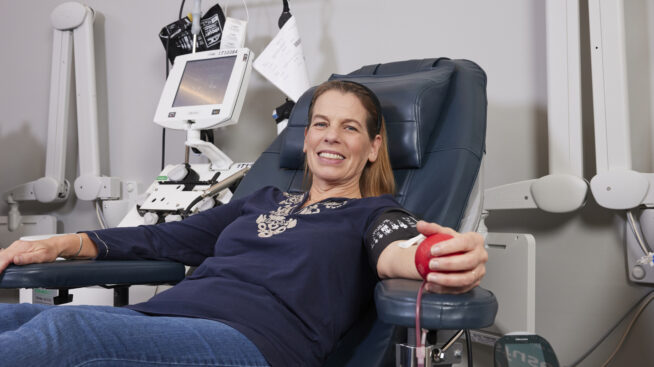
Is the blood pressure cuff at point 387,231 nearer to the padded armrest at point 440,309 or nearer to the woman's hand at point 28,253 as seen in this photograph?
the padded armrest at point 440,309

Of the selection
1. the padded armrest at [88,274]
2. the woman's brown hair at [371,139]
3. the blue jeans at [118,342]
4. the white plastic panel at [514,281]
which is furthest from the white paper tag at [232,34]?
the blue jeans at [118,342]

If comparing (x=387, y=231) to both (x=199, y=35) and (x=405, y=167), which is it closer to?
(x=405, y=167)

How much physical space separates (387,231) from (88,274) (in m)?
0.64

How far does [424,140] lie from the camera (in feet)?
4.65

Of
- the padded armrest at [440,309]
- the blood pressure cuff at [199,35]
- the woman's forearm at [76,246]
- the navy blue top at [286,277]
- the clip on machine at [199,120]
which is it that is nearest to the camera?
the padded armrest at [440,309]

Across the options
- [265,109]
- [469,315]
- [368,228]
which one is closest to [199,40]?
[265,109]

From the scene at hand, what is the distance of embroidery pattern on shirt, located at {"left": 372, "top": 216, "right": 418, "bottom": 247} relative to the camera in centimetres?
100

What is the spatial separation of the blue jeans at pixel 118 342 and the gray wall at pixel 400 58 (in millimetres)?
1308

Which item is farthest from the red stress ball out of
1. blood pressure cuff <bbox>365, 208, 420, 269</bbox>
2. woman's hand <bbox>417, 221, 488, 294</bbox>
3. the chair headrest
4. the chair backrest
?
→ the chair headrest

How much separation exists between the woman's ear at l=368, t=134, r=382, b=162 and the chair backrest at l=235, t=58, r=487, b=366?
0.07 m

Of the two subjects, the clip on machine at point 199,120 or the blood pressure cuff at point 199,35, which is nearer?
the clip on machine at point 199,120

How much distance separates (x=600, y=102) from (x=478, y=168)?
1.79 feet

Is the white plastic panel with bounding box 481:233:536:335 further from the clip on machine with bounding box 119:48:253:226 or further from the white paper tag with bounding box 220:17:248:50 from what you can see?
the white paper tag with bounding box 220:17:248:50

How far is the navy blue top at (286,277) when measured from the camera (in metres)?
0.98
